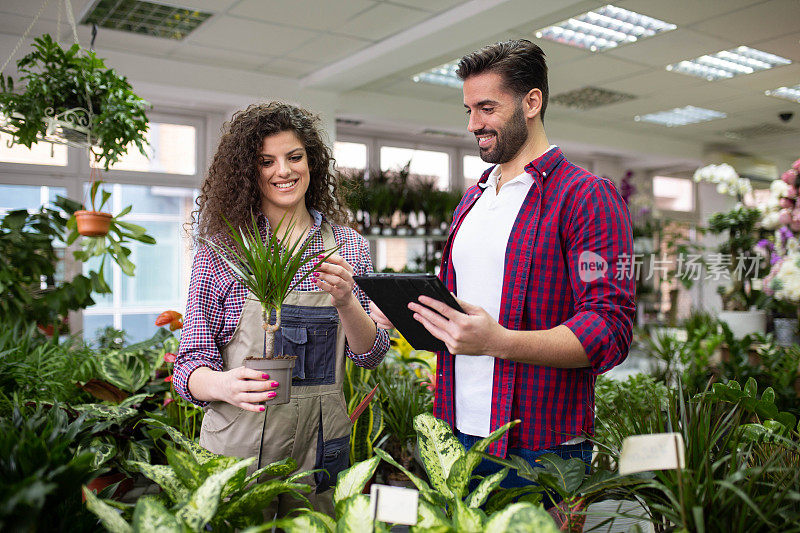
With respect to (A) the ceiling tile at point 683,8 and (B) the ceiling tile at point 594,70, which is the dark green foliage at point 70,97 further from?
(B) the ceiling tile at point 594,70

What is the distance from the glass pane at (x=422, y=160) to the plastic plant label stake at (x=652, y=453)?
7.69 metres

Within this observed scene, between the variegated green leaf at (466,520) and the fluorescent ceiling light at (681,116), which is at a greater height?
the fluorescent ceiling light at (681,116)

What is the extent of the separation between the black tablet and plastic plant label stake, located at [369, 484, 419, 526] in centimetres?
40

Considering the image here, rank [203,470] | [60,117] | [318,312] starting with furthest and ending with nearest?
1. [60,117]
2. [318,312]
3. [203,470]

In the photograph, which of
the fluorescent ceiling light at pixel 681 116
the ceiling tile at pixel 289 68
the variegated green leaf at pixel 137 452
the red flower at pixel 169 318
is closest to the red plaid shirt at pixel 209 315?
the variegated green leaf at pixel 137 452

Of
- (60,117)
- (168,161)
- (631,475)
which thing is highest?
(168,161)

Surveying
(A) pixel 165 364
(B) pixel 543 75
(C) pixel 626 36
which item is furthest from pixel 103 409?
(C) pixel 626 36

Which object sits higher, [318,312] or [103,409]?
[318,312]

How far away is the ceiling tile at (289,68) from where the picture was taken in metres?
6.01

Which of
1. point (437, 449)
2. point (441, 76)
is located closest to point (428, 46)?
point (441, 76)

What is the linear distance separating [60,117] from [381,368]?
1.92 meters

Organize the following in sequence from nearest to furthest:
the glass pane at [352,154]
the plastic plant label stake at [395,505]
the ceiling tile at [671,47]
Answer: the plastic plant label stake at [395,505] < the ceiling tile at [671,47] < the glass pane at [352,154]

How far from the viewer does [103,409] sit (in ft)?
7.70

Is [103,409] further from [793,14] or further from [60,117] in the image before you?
[793,14]
